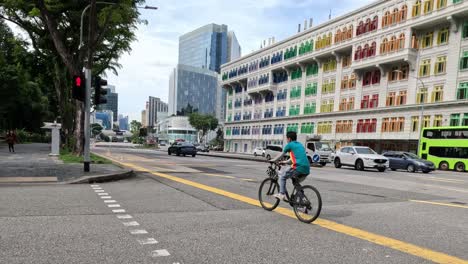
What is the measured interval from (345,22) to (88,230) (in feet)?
180

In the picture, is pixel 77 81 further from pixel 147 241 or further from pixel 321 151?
pixel 321 151

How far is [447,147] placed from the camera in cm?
3312

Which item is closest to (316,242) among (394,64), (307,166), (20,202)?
(307,166)

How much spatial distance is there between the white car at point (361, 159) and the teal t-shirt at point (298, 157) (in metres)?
20.0

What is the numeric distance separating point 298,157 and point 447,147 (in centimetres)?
3016

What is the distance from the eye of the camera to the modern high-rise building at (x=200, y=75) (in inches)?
6811

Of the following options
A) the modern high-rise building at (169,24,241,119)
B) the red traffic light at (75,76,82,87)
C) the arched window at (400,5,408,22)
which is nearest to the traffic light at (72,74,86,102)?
the red traffic light at (75,76,82,87)

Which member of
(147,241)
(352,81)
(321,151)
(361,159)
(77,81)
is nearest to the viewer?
(147,241)

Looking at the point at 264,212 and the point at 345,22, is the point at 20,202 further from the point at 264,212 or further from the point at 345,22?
the point at 345,22

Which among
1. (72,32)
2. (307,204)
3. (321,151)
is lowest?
(321,151)

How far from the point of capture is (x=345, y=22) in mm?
55344

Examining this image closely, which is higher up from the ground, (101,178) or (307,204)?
(307,204)

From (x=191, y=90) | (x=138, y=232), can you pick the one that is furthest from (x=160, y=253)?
(x=191, y=90)

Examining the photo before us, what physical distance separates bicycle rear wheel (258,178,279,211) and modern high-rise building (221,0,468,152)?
37.1 metres
